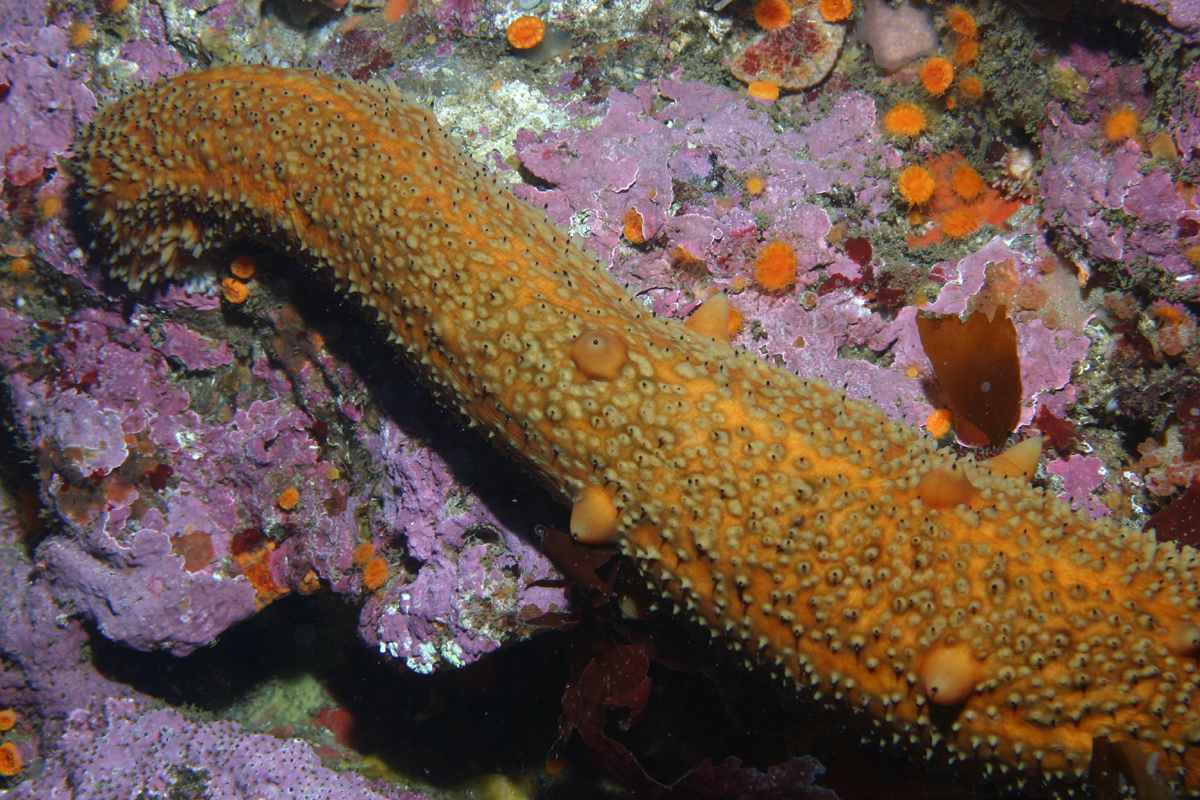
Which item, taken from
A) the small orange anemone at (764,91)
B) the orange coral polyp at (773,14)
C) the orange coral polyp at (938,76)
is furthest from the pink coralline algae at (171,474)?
the orange coral polyp at (938,76)

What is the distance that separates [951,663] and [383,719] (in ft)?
16.3

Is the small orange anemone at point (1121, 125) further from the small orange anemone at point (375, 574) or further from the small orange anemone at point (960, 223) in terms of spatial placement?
the small orange anemone at point (375, 574)

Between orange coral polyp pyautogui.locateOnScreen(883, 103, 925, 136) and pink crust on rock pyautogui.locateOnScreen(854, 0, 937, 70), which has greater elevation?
pink crust on rock pyautogui.locateOnScreen(854, 0, 937, 70)

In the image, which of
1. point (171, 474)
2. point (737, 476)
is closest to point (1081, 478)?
point (737, 476)

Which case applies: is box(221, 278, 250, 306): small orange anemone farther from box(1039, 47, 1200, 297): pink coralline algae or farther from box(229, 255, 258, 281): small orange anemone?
box(1039, 47, 1200, 297): pink coralline algae

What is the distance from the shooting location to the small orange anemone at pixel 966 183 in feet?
11.8

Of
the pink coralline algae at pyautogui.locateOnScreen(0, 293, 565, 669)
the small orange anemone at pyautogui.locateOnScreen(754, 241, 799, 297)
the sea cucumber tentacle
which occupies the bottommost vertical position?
the pink coralline algae at pyautogui.locateOnScreen(0, 293, 565, 669)

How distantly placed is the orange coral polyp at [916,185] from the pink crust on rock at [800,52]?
0.85 m

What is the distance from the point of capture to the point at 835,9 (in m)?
3.88

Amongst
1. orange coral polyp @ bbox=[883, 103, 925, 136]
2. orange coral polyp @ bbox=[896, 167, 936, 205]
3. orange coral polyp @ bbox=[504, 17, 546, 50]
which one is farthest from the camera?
orange coral polyp @ bbox=[504, 17, 546, 50]

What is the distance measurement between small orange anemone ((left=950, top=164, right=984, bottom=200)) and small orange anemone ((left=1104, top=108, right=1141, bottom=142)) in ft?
2.09

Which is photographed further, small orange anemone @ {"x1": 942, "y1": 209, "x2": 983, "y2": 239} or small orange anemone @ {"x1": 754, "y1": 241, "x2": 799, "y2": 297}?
small orange anemone @ {"x1": 942, "y1": 209, "x2": 983, "y2": 239}

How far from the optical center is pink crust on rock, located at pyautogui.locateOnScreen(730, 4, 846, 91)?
3.85 meters

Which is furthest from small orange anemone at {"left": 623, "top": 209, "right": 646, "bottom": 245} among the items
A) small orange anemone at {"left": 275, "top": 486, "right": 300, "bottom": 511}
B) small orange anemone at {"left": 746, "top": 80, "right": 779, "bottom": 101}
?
small orange anemone at {"left": 275, "top": 486, "right": 300, "bottom": 511}
